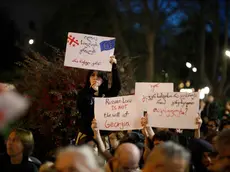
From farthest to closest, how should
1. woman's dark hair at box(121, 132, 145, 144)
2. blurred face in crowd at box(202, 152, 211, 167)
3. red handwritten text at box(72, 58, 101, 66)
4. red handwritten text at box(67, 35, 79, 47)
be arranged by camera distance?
1. red handwritten text at box(67, 35, 79, 47)
2. red handwritten text at box(72, 58, 101, 66)
3. woman's dark hair at box(121, 132, 145, 144)
4. blurred face in crowd at box(202, 152, 211, 167)

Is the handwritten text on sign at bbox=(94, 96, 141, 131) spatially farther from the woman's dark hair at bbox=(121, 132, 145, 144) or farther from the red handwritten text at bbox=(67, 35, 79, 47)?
the red handwritten text at bbox=(67, 35, 79, 47)

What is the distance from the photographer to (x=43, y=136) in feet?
29.2

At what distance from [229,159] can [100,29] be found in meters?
21.4

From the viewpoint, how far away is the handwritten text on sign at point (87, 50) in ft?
22.0

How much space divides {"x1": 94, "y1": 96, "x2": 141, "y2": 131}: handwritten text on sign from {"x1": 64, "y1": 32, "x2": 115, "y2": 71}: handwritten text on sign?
23.2 inches

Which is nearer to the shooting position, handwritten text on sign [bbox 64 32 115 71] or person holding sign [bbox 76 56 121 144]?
person holding sign [bbox 76 56 121 144]

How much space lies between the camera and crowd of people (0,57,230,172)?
3.19m

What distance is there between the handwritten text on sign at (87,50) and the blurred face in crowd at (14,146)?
76.4 inches

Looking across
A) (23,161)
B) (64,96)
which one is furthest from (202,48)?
(23,161)

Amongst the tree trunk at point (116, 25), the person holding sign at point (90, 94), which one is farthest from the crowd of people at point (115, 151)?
the tree trunk at point (116, 25)

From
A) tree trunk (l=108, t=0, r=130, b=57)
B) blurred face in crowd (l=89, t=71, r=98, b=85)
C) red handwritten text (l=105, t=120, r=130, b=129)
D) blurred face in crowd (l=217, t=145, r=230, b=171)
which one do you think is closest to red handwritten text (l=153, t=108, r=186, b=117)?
red handwritten text (l=105, t=120, r=130, b=129)

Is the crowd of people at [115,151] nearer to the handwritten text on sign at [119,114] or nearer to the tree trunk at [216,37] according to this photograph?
the handwritten text on sign at [119,114]

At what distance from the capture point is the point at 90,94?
20.6ft

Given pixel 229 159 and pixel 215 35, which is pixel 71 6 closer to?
pixel 215 35
